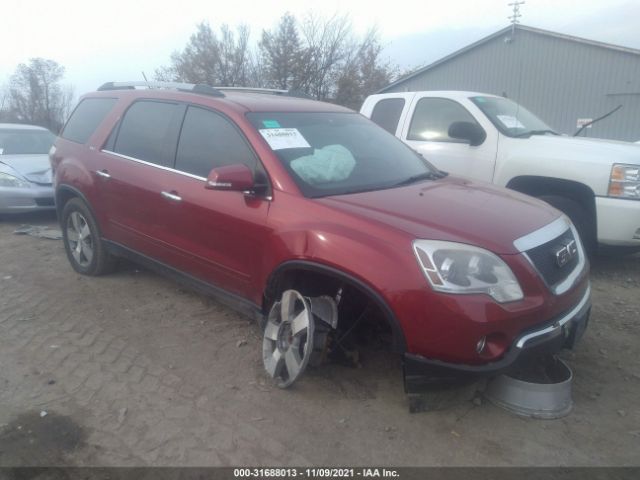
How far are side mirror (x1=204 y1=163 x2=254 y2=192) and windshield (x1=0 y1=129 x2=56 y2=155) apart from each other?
272 inches

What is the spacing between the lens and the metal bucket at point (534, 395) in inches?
119

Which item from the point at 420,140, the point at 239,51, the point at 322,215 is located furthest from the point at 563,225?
the point at 239,51

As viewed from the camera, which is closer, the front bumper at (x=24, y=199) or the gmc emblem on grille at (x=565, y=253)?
the gmc emblem on grille at (x=565, y=253)

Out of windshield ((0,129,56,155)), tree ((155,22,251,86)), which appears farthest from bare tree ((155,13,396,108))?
windshield ((0,129,56,155))

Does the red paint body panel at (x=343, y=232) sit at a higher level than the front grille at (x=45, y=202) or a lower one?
higher

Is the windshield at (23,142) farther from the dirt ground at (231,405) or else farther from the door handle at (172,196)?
the door handle at (172,196)

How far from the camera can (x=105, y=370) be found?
11.7 feet

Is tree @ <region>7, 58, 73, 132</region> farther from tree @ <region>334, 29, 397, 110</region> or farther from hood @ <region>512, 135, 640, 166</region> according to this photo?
hood @ <region>512, 135, 640, 166</region>

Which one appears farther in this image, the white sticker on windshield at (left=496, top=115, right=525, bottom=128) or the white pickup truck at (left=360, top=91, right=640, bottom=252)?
the white sticker on windshield at (left=496, top=115, right=525, bottom=128)

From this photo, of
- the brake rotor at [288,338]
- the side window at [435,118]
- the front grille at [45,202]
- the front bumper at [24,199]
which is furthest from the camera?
the front grille at [45,202]

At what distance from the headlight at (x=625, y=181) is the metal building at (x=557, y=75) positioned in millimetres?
17448

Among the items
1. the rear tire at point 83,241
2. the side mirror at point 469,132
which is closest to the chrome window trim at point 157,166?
the rear tire at point 83,241

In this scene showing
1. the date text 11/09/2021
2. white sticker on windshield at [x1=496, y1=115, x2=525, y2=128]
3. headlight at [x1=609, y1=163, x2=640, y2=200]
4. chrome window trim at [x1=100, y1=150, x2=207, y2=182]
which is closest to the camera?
the date text 11/09/2021

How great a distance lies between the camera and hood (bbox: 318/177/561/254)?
2814 mm
